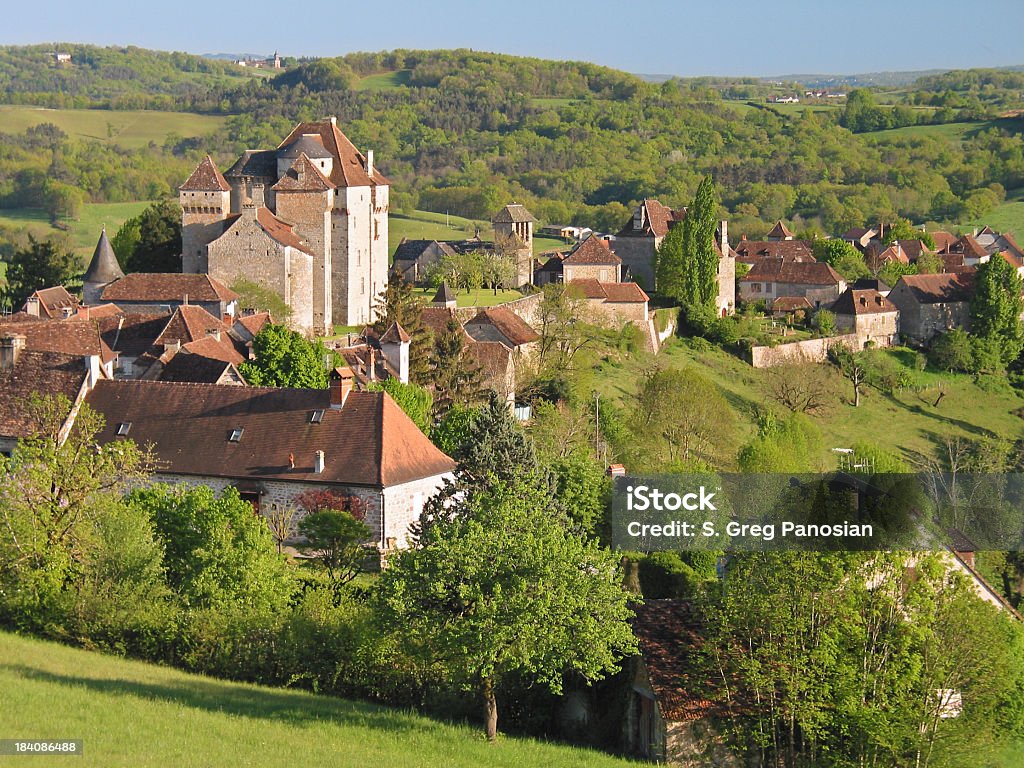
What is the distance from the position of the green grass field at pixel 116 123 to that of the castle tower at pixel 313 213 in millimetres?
104587

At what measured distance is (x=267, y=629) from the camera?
2275cm

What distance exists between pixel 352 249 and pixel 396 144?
113 m

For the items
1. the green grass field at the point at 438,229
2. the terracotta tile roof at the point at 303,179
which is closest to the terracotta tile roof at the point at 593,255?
the terracotta tile roof at the point at 303,179

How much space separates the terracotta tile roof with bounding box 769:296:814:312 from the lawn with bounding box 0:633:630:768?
5077 cm

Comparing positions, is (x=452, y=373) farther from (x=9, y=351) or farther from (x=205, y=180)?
(x=9, y=351)

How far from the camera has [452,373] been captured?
142 ft

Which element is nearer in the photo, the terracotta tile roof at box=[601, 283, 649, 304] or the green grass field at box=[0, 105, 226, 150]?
the terracotta tile roof at box=[601, 283, 649, 304]

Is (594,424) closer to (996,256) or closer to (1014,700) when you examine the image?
(1014,700)

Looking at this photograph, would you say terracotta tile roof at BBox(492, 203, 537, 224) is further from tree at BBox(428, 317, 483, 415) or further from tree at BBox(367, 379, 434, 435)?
tree at BBox(367, 379, 434, 435)

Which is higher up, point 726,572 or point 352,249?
point 352,249

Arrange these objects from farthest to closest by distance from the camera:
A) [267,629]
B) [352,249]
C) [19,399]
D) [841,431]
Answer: [841,431]
[352,249]
[19,399]
[267,629]

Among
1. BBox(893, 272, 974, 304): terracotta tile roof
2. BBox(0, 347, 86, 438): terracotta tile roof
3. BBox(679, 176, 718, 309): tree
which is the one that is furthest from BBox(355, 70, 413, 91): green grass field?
BBox(0, 347, 86, 438): terracotta tile roof

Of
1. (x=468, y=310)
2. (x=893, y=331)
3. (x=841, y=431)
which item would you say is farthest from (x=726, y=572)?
(x=893, y=331)

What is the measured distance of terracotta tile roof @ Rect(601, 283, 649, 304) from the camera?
59906 millimetres
